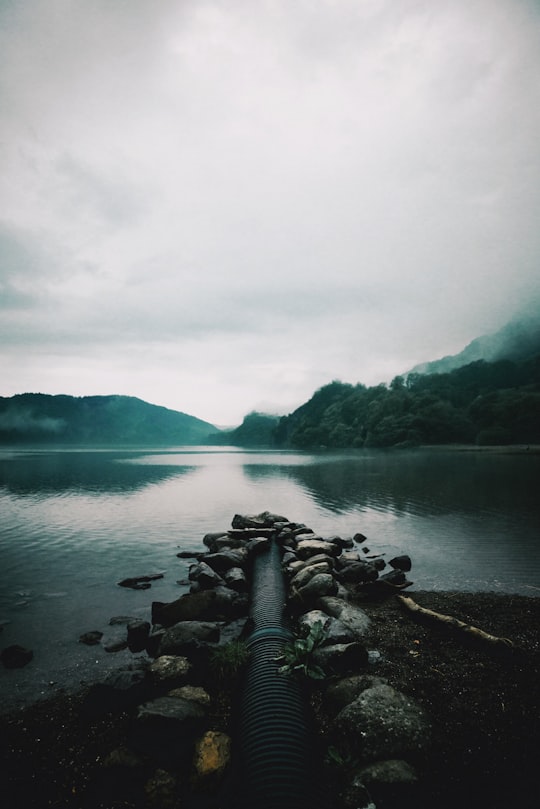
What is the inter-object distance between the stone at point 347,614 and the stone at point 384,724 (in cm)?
321

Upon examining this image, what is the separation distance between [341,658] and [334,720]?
1.54 metres

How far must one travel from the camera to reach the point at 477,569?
1736 cm

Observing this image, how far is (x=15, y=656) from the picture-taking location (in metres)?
10.2

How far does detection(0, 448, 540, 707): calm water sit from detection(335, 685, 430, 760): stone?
6878 millimetres

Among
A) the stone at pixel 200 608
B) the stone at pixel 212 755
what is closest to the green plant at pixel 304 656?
the stone at pixel 212 755

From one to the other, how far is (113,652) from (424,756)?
8861mm

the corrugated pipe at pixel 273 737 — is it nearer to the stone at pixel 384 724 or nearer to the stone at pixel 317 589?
the stone at pixel 384 724

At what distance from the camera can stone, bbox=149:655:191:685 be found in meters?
8.14

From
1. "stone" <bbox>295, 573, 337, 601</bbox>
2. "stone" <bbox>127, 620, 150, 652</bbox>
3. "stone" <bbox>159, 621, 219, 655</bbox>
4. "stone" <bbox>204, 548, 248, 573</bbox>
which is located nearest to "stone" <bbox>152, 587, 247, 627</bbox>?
"stone" <bbox>127, 620, 150, 652</bbox>

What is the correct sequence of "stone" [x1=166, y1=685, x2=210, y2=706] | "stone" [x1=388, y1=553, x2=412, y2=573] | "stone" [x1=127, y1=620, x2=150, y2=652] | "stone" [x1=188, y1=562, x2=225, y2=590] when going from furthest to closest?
"stone" [x1=388, y1=553, x2=412, y2=573], "stone" [x1=188, y1=562, x2=225, y2=590], "stone" [x1=127, y1=620, x2=150, y2=652], "stone" [x1=166, y1=685, x2=210, y2=706]

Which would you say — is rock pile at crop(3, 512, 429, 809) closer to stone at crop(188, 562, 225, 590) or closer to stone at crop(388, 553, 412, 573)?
stone at crop(188, 562, 225, 590)

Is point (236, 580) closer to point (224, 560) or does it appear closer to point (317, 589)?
point (224, 560)

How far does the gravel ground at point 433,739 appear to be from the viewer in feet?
18.0

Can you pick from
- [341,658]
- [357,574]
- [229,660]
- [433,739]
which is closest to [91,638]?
[229,660]
